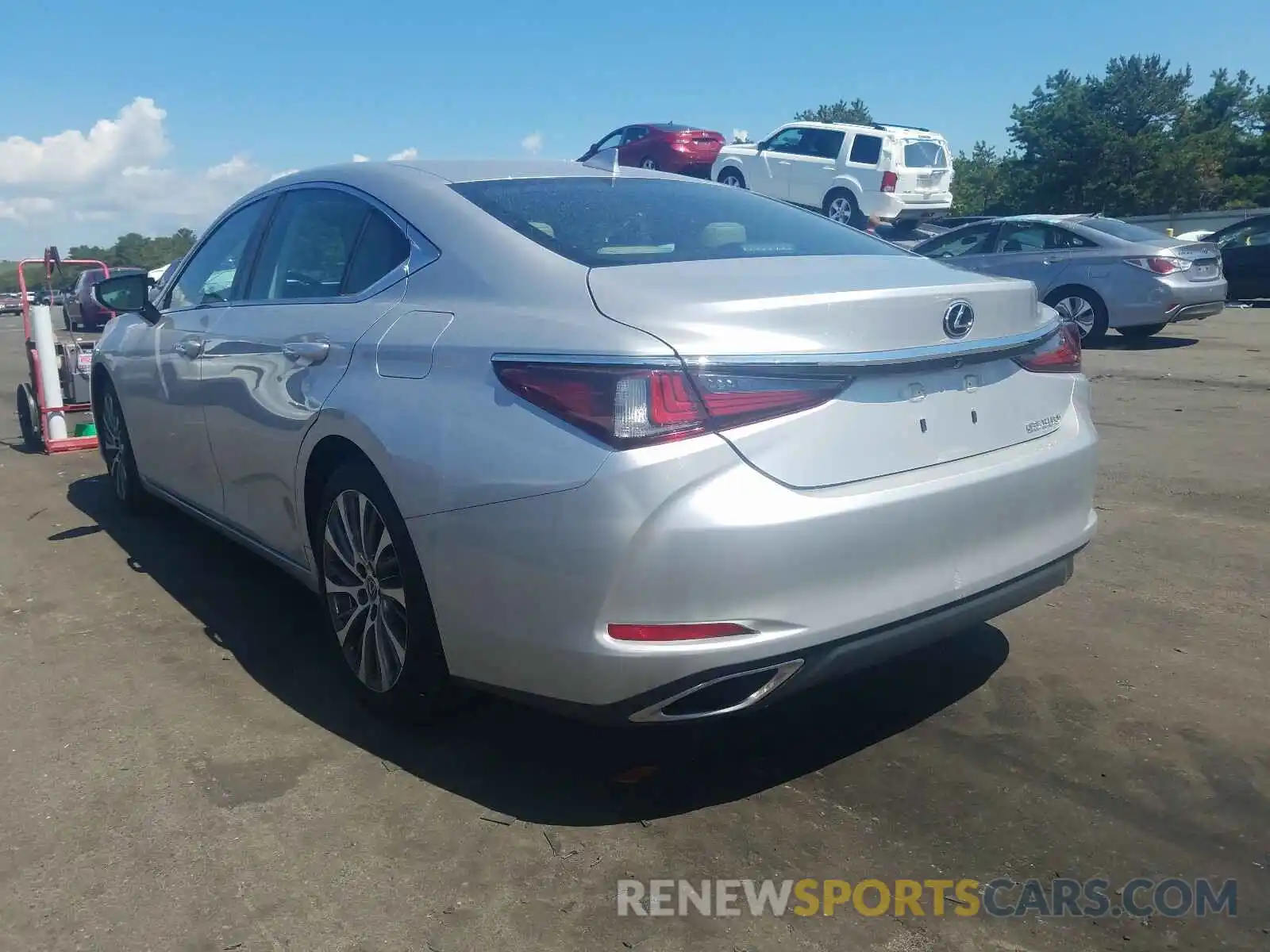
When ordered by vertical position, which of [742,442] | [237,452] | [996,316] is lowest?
[237,452]

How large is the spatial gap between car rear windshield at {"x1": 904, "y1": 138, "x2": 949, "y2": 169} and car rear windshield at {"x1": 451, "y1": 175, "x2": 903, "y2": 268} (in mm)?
16865

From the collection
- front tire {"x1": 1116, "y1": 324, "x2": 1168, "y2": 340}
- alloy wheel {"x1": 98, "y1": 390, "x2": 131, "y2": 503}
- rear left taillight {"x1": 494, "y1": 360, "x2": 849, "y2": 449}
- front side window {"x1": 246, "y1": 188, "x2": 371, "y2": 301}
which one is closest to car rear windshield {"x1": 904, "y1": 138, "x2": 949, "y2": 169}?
front tire {"x1": 1116, "y1": 324, "x2": 1168, "y2": 340}

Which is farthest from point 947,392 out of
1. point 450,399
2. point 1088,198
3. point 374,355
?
point 1088,198

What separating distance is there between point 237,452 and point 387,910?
85.4 inches

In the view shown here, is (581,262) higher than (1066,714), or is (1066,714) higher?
(581,262)

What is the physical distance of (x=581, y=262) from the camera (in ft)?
10.0

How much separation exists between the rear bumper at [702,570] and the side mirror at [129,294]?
318 centimetres

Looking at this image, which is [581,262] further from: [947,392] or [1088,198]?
[1088,198]

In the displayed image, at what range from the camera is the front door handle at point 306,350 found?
3.61 m

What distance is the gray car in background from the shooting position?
1239 cm

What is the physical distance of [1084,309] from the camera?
13039mm

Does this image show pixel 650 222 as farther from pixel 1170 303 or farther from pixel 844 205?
pixel 844 205

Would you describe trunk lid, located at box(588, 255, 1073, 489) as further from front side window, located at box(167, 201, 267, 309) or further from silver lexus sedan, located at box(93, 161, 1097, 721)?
front side window, located at box(167, 201, 267, 309)

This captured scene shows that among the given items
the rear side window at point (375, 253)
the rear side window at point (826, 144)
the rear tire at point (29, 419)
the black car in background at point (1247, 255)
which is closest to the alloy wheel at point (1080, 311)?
the black car in background at point (1247, 255)
